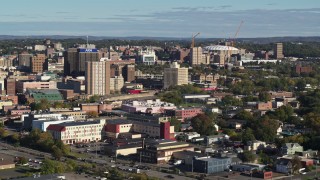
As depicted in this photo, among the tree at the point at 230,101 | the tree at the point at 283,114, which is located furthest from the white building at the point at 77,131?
the tree at the point at 230,101

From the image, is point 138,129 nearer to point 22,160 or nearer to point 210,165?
point 22,160

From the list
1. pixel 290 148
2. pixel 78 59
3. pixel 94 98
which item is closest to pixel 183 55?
pixel 78 59

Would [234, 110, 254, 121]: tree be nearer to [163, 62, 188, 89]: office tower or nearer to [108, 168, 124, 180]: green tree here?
[108, 168, 124, 180]: green tree

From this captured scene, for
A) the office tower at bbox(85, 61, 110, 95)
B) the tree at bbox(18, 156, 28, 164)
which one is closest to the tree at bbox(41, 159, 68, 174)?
the tree at bbox(18, 156, 28, 164)

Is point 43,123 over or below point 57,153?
over

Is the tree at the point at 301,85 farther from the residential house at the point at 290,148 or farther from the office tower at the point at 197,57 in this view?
the residential house at the point at 290,148
